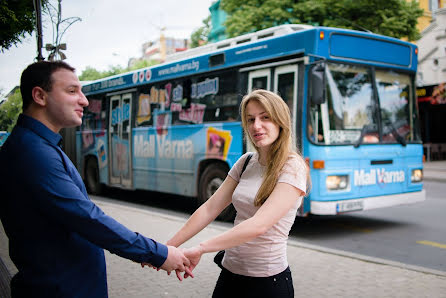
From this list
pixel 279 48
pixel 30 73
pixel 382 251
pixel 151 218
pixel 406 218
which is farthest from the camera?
pixel 406 218

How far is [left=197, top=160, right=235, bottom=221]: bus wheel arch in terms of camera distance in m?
9.07

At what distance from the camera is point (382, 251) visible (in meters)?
6.87

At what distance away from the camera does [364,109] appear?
26.1ft

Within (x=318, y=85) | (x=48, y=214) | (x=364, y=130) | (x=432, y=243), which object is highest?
(x=318, y=85)

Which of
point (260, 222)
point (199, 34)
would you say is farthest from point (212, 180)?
point (199, 34)

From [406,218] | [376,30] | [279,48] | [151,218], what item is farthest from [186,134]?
[376,30]

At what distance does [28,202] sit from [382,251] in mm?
5902

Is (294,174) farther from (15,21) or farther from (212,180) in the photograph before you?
(212,180)

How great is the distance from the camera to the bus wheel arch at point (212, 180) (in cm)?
907

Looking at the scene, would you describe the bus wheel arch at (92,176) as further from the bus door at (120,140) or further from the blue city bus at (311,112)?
the blue city bus at (311,112)

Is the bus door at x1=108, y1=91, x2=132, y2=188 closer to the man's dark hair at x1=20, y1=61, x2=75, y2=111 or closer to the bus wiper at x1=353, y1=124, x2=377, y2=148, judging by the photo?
the bus wiper at x1=353, y1=124, x2=377, y2=148

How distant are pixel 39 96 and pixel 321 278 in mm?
3930

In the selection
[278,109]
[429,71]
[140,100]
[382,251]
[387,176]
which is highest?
[429,71]

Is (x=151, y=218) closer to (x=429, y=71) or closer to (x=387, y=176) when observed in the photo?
(x=387, y=176)
